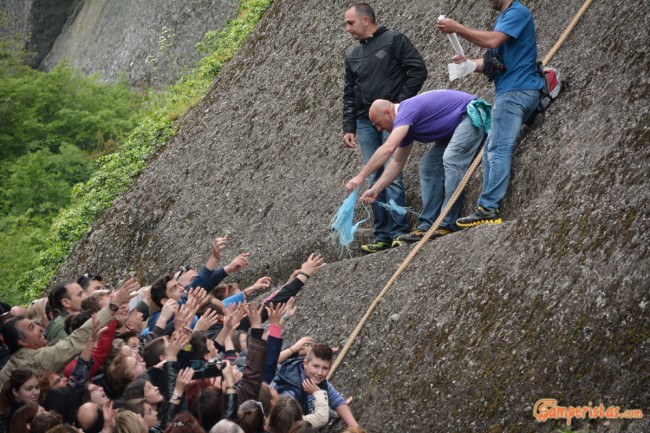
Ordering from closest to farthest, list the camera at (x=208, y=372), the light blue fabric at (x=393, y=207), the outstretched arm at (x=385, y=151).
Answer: the camera at (x=208, y=372) → the outstretched arm at (x=385, y=151) → the light blue fabric at (x=393, y=207)

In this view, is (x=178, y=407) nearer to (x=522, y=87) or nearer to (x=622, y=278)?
(x=622, y=278)

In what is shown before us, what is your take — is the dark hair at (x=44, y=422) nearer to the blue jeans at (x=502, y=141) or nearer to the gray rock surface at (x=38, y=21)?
the blue jeans at (x=502, y=141)

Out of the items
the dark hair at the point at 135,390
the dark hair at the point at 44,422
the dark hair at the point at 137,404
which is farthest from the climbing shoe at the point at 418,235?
the dark hair at the point at 44,422

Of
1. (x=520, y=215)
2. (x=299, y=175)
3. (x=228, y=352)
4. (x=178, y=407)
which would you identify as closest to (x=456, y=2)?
(x=299, y=175)

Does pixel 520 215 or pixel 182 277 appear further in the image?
pixel 182 277

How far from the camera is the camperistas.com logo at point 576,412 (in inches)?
256

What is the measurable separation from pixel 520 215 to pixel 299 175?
4.79 metres

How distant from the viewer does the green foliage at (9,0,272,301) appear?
1725 centimetres

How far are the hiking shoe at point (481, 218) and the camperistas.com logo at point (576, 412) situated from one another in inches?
106

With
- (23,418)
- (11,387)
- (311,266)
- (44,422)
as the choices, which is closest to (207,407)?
(44,422)

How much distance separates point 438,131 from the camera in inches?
404

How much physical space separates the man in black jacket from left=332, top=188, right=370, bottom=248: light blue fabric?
275 millimetres

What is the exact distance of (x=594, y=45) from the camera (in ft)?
32.4

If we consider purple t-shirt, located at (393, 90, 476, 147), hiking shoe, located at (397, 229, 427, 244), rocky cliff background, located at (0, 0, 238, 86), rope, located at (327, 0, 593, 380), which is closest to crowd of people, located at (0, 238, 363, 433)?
rope, located at (327, 0, 593, 380)
